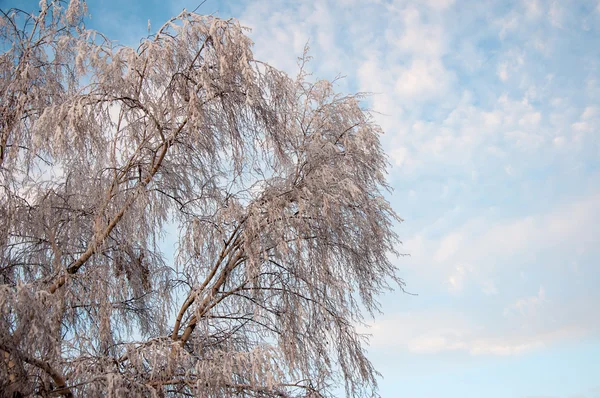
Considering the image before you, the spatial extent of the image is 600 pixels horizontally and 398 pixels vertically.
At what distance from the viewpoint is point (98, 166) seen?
475cm

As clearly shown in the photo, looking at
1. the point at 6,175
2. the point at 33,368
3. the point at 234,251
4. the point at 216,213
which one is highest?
the point at 6,175

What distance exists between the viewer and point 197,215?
15.4ft

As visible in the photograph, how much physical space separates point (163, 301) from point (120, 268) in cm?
49

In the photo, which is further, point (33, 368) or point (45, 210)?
point (45, 210)

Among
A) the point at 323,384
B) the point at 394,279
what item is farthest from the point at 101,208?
the point at 394,279

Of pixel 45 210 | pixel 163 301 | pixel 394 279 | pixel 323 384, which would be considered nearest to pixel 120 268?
pixel 163 301

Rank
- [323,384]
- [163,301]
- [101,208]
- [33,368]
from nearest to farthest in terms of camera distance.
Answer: [33,368] → [323,384] → [101,208] → [163,301]

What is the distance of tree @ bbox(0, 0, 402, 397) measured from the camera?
4.13 metres

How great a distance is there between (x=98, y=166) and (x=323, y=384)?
254 centimetres

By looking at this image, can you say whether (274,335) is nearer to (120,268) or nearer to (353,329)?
(353,329)

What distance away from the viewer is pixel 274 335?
182 inches

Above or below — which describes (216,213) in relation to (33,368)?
above

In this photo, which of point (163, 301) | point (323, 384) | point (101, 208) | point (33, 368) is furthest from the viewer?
point (163, 301)

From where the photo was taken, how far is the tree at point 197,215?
163 inches
